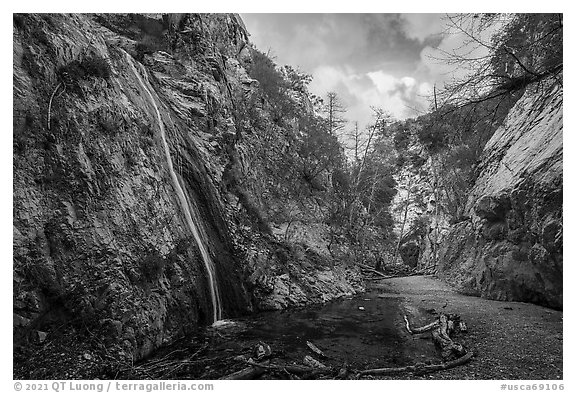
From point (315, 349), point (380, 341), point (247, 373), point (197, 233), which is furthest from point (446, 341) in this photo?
point (197, 233)

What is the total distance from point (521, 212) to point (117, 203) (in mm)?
8580

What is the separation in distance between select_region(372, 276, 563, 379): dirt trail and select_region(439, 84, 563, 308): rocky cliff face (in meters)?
0.70

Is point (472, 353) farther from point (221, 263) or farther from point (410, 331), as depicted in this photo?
point (221, 263)

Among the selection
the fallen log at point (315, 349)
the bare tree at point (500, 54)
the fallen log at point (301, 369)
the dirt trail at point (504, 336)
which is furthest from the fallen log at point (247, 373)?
the bare tree at point (500, 54)

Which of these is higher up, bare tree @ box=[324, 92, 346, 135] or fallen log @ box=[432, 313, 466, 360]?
bare tree @ box=[324, 92, 346, 135]

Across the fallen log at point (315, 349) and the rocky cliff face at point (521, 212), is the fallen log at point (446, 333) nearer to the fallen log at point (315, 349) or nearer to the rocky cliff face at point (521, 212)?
the fallen log at point (315, 349)

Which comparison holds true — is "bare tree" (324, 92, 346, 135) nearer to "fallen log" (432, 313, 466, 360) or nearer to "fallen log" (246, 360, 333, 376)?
"fallen log" (432, 313, 466, 360)

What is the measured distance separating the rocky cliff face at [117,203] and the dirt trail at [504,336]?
12.8ft

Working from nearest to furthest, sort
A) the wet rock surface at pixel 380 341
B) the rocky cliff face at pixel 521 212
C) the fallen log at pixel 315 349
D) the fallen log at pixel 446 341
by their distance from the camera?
1. the wet rock surface at pixel 380 341
2. the fallen log at pixel 446 341
3. the fallen log at pixel 315 349
4. the rocky cliff face at pixel 521 212

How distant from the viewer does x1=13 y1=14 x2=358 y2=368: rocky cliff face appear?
4.26 metres

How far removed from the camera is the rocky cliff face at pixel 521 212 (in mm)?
6359

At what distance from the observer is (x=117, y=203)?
17.8ft

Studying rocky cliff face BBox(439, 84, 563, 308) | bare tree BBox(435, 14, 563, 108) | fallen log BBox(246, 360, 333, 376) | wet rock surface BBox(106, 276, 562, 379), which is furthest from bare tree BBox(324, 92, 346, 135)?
fallen log BBox(246, 360, 333, 376)
